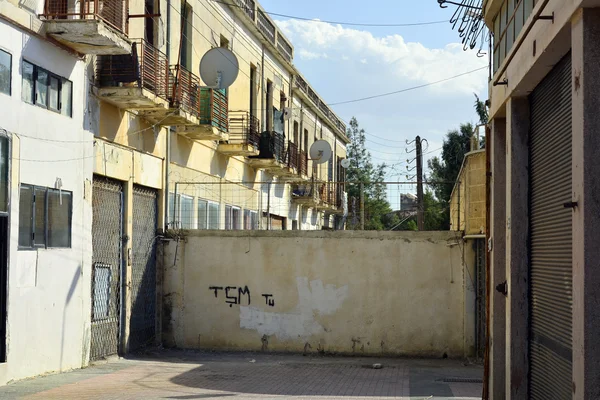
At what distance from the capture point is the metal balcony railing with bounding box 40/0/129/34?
44.7 feet

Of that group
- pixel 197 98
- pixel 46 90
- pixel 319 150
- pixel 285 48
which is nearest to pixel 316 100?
pixel 319 150

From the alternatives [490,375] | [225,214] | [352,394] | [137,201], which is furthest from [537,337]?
[225,214]

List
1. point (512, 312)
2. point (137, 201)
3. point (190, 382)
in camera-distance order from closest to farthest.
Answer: point (512, 312), point (190, 382), point (137, 201)

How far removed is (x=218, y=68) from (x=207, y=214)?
4.19 metres

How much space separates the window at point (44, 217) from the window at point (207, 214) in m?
6.87

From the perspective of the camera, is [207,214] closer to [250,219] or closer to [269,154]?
[250,219]

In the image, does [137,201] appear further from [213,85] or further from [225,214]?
[225,214]

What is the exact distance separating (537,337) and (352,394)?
4320 mm

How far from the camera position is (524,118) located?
395 inches

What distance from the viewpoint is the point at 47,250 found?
13750mm

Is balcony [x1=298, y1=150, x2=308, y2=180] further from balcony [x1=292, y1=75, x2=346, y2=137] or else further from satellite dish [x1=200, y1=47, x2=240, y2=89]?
satellite dish [x1=200, y1=47, x2=240, y2=89]

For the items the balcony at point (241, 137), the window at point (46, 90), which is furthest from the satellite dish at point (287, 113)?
the window at point (46, 90)

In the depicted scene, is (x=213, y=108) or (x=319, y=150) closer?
(x=213, y=108)

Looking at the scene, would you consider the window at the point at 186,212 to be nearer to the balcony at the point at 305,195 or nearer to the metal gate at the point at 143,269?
the metal gate at the point at 143,269
